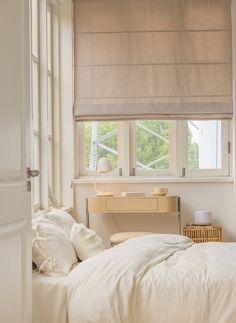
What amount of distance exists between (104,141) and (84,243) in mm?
2110

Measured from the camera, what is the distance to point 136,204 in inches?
199

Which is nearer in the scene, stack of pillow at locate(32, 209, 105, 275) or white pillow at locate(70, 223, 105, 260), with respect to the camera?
stack of pillow at locate(32, 209, 105, 275)

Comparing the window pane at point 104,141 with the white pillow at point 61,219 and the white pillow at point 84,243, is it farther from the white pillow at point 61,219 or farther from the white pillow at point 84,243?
the white pillow at point 84,243

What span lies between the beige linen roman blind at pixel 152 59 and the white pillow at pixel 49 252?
228 cm

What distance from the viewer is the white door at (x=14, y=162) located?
2.32m

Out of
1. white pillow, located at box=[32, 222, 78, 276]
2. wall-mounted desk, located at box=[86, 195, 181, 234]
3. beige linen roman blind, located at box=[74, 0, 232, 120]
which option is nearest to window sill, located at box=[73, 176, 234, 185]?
wall-mounted desk, located at box=[86, 195, 181, 234]

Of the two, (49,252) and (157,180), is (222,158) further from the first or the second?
(49,252)

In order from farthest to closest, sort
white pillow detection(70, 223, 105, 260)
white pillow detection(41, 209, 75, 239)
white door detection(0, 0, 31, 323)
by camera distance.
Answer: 1. white pillow detection(41, 209, 75, 239)
2. white pillow detection(70, 223, 105, 260)
3. white door detection(0, 0, 31, 323)

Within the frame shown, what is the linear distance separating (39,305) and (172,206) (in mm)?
2391

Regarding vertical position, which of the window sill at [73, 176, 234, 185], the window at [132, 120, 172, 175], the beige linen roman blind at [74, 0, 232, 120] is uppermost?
the beige linen roman blind at [74, 0, 232, 120]

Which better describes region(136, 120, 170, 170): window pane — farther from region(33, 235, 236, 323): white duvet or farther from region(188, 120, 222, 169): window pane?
region(33, 235, 236, 323): white duvet

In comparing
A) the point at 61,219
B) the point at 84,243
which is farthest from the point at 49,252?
the point at 61,219

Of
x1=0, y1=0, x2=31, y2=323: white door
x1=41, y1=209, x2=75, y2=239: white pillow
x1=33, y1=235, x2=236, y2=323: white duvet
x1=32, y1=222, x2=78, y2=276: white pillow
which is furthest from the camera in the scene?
x1=41, y1=209, x2=75, y2=239: white pillow

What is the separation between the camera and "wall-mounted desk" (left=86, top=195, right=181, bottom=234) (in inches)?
198
